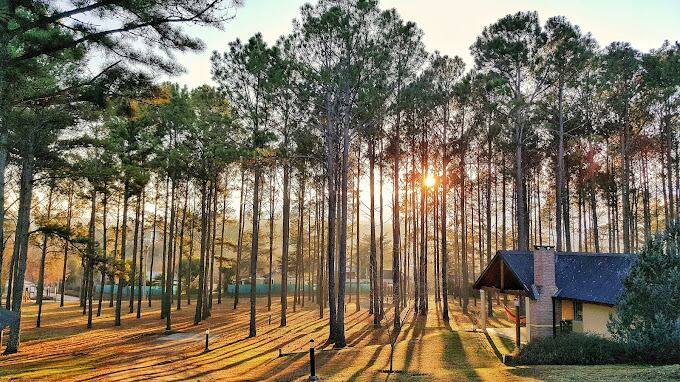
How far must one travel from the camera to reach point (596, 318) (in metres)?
18.0

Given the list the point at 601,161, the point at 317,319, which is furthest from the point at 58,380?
the point at 601,161

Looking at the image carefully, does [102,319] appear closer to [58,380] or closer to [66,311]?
[66,311]

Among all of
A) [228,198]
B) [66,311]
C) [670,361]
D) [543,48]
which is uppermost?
[543,48]

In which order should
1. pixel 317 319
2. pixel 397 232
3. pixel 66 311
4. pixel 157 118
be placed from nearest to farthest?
pixel 397 232 → pixel 157 118 → pixel 317 319 → pixel 66 311

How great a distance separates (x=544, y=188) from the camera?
40781 millimetres

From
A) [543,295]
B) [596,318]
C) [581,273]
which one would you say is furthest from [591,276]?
[543,295]

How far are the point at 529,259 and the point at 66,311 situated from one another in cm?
3542

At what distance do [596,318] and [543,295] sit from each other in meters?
2.00

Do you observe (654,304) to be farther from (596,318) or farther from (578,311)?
(578,311)

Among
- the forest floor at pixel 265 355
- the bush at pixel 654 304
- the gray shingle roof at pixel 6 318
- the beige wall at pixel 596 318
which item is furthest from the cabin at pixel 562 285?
the gray shingle roof at pixel 6 318

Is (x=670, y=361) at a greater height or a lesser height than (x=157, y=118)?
lesser

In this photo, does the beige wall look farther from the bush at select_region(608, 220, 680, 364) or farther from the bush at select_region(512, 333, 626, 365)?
the bush at select_region(608, 220, 680, 364)

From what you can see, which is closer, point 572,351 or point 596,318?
point 572,351

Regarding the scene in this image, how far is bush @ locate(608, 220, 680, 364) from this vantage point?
41.3 feet
